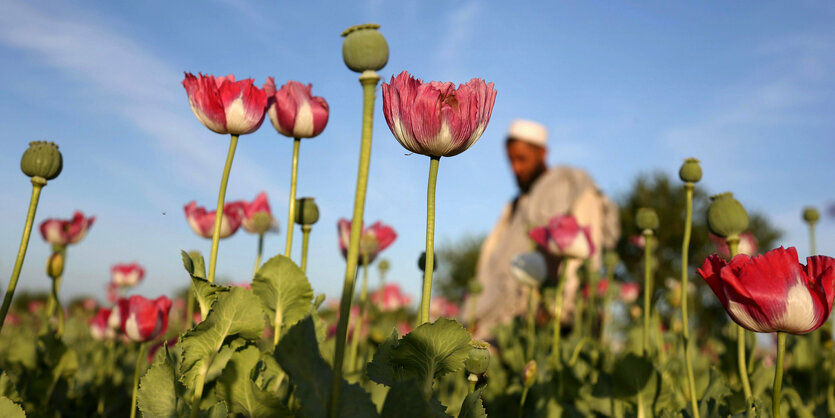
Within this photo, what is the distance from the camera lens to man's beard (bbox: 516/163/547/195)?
650cm

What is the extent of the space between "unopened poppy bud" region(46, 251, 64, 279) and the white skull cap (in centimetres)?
536

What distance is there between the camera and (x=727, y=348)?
238cm

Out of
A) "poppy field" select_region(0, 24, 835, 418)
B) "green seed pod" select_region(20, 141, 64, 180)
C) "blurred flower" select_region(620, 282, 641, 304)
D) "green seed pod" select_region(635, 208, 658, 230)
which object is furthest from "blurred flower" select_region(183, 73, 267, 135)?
"blurred flower" select_region(620, 282, 641, 304)

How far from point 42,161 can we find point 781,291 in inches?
53.9

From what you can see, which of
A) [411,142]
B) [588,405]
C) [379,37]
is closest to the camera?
[379,37]

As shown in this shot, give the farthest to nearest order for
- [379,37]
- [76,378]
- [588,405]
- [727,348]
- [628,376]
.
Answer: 1. [727,348]
2. [76,378]
3. [588,405]
4. [628,376]
5. [379,37]

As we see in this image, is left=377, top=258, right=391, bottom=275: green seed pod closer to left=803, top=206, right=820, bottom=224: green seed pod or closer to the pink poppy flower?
the pink poppy flower

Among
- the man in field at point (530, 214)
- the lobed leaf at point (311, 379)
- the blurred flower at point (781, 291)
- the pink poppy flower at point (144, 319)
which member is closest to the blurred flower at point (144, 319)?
the pink poppy flower at point (144, 319)

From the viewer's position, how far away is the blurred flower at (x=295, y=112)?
3.85 ft

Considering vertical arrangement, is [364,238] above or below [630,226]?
below

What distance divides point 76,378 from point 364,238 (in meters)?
1.22

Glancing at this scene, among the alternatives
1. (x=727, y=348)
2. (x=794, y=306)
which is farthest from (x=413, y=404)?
(x=727, y=348)

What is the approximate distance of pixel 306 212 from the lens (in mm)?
1276

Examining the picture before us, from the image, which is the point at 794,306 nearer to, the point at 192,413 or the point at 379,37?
the point at 379,37
